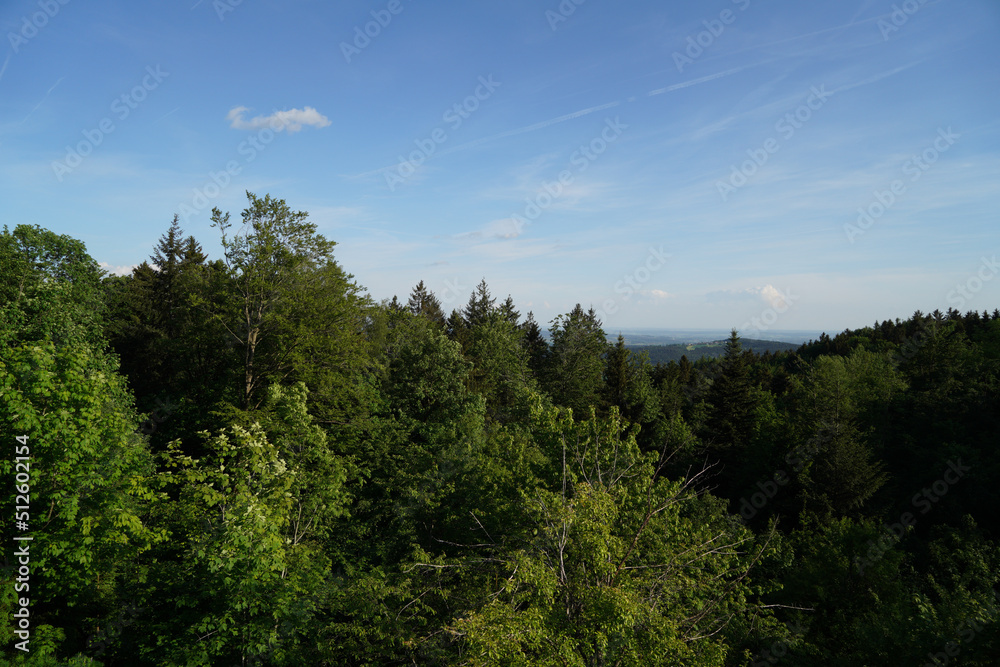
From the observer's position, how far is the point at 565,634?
26.5 ft

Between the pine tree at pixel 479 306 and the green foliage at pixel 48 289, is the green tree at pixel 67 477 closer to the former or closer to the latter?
the green foliage at pixel 48 289

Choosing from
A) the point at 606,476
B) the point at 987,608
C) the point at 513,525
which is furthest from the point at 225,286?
the point at 987,608

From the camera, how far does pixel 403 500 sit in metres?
19.6

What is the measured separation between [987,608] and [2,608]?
19.4 m

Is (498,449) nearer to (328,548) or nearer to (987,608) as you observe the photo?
(328,548)

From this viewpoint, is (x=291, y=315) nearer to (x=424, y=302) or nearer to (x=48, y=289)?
(x=48, y=289)

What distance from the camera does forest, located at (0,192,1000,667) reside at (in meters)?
9.53

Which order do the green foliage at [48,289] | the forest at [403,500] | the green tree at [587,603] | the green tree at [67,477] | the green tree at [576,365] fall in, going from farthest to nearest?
the green tree at [576,365]
the green foliage at [48,289]
the green tree at [67,477]
the forest at [403,500]
the green tree at [587,603]

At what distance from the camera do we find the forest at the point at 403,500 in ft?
31.3

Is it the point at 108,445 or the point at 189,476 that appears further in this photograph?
the point at 108,445

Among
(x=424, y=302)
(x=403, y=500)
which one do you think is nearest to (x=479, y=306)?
(x=424, y=302)

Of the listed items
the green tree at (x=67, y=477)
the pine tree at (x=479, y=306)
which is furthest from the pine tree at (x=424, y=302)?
the green tree at (x=67, y=477)

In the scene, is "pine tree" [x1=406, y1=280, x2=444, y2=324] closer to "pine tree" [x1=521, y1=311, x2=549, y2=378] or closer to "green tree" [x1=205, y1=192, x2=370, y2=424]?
"pine tree" [x1=521, y1=311, x2=549, y2=378]

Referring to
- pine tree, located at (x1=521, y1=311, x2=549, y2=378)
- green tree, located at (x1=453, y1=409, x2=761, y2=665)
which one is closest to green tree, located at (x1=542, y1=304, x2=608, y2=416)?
pine tree, located at (x1=521, y1=311, x2=549, y2=378)
